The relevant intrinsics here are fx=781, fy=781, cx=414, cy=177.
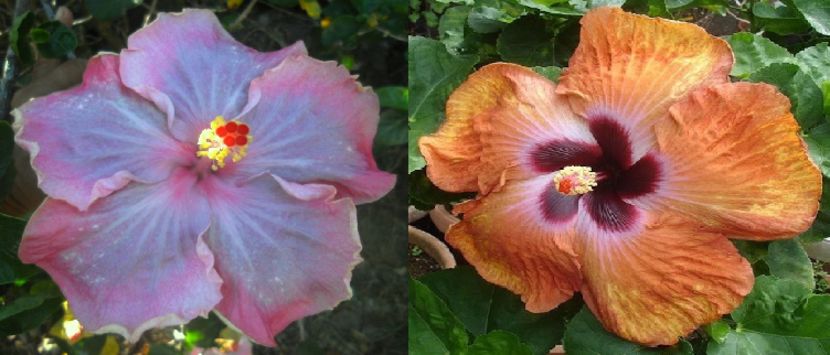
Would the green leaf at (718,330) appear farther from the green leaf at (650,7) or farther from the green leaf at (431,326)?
the green leaf at (650,7)

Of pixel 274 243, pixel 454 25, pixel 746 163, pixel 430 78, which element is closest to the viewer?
pixel 746 163

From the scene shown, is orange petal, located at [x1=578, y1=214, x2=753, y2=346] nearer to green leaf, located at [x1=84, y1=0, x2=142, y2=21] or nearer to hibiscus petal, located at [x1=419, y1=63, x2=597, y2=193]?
hibiscus petal, located at [x1=419, y1=63, x2=597, y2=193]

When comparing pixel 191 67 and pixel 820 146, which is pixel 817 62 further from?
pixel 191 67

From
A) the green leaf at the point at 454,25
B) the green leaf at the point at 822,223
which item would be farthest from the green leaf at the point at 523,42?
the green leaf at the point at 822,223

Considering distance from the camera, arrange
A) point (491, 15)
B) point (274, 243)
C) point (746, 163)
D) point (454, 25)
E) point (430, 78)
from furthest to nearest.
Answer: point (454, 25) → point (491, 15) → point (430, 78) → point (274, 243) → point (746, 163)

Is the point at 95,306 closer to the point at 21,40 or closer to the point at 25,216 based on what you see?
the point at 25,216

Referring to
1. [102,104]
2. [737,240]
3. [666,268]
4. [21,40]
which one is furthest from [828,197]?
[21,40]

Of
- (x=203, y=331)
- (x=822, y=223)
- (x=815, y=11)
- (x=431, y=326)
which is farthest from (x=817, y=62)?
(x=203, y=331)
